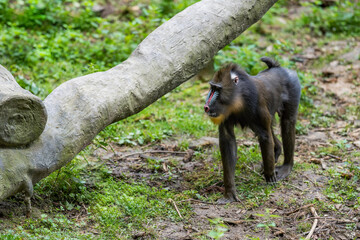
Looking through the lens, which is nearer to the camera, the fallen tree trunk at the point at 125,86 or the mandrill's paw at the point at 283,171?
the fallen tree trunk at the point at 125,86

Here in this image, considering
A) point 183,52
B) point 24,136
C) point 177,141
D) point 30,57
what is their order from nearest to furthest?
point 24,136 → point 183,52 → point 177,141 → point 30,57

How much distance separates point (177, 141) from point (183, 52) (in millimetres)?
1990

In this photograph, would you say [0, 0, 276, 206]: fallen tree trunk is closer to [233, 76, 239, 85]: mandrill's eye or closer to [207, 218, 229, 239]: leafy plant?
[233, 76, 239, 85]: mandrill's eye

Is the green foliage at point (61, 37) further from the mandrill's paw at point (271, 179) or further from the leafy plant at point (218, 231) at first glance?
the leafy plant at point (218, 231)

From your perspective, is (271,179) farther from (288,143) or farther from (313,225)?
(313,225)

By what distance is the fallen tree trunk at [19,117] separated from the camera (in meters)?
3.63

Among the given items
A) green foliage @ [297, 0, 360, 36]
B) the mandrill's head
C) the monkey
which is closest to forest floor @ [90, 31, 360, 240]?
the monkey

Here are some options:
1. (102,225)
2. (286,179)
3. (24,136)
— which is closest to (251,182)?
(286,179)

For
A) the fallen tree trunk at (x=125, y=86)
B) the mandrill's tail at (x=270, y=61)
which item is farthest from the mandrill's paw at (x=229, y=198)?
the mandrill's tail at (x=270, y=61)

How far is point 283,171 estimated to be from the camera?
18.8 feet

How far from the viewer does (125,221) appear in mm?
4449

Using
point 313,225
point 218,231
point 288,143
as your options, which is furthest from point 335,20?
point 218,231

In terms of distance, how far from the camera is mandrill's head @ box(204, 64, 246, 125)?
5051mm

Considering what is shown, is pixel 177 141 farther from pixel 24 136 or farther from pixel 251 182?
pixel 24 136
